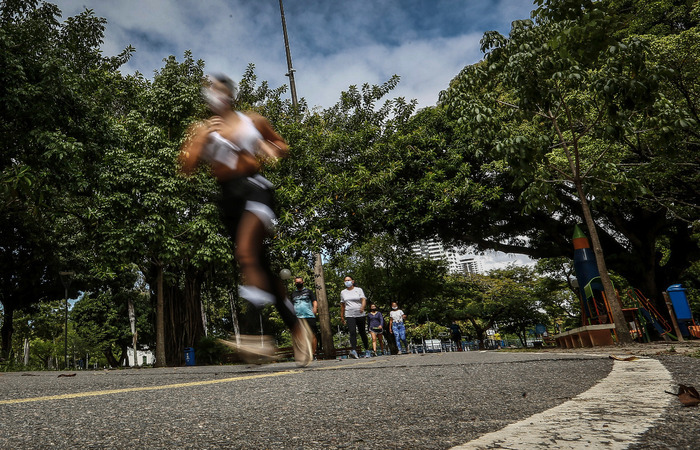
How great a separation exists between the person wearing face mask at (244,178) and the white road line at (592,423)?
264cm

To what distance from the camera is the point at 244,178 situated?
3811 millimetres

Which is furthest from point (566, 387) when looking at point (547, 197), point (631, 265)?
point (631, 265)

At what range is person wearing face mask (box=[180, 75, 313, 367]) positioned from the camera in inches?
150

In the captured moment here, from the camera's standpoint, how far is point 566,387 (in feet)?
7.89

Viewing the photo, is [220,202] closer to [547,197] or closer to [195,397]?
[195,397]

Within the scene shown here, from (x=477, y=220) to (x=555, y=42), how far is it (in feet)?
50.0

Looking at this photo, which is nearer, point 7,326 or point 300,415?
point 300,415

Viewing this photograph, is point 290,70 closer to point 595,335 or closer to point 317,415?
point 595,335

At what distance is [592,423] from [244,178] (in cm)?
309

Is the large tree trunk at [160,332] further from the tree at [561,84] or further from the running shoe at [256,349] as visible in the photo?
the running shoe at [256,349]

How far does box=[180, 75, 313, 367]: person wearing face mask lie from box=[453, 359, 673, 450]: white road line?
2.64 m

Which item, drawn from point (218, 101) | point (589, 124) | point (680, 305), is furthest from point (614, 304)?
point (218, 101)

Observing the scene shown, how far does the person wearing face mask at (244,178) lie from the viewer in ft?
12.5

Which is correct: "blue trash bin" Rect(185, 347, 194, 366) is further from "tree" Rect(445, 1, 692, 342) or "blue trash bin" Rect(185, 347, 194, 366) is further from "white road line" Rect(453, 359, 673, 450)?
"white road line" Rect(453, 359, 673, 450)
